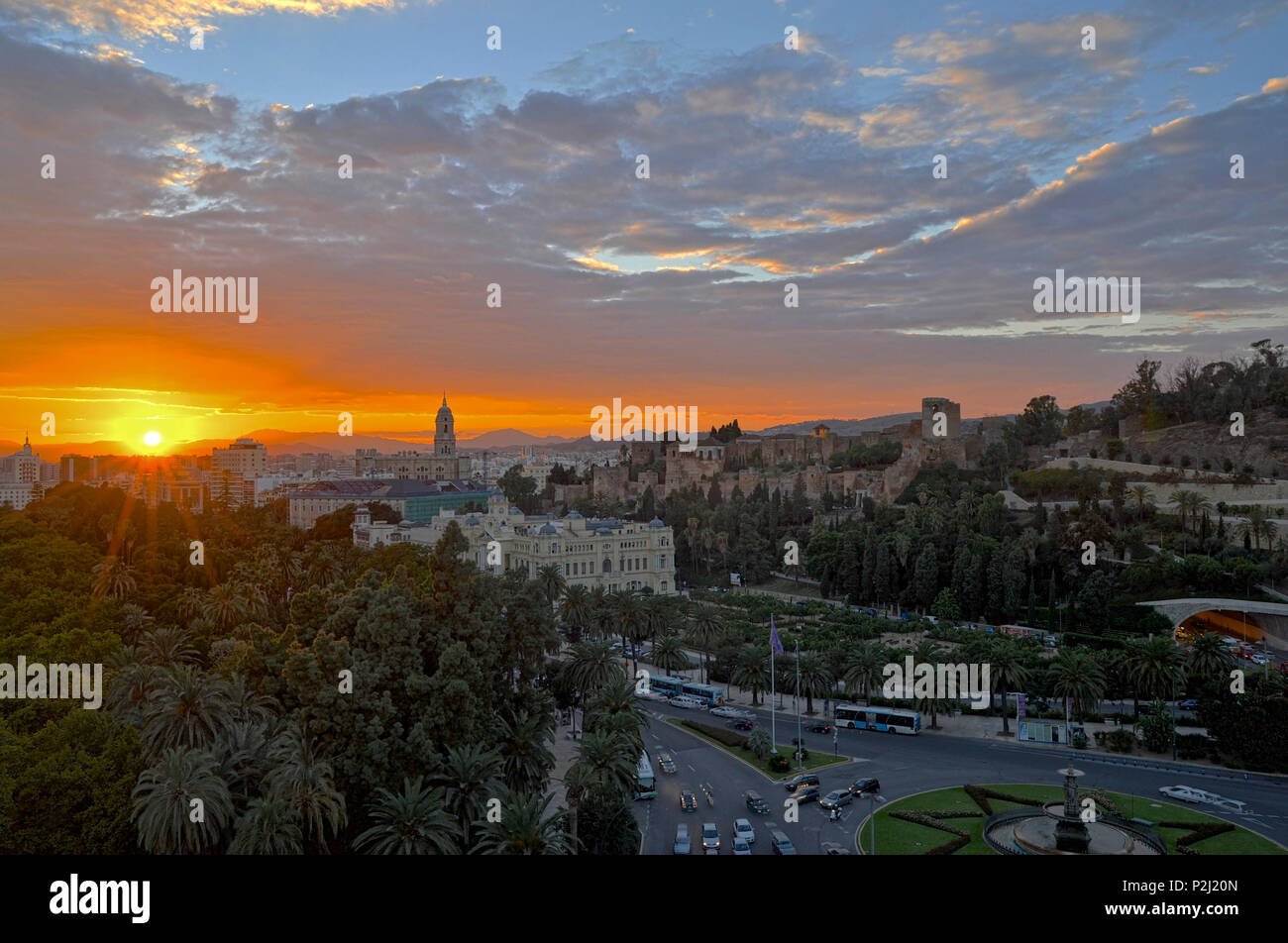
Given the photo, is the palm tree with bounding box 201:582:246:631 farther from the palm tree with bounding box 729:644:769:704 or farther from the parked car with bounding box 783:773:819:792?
the parked car with bounding box 783:773:819:792

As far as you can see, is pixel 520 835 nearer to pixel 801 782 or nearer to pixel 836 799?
pixel 836 799

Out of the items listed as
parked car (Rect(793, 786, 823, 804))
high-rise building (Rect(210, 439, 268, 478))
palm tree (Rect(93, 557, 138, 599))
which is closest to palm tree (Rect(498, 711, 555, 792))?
parked car (Rect(793, 786, 823, 804))

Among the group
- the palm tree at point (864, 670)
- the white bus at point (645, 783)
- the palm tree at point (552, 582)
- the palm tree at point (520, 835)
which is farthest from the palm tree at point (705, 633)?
the palm tree at point (520, 835)

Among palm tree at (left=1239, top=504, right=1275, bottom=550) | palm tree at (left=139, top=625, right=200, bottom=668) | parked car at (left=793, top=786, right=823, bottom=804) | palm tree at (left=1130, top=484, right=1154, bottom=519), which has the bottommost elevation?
parked car at (left=793, top=786, right=823, bottom=804)

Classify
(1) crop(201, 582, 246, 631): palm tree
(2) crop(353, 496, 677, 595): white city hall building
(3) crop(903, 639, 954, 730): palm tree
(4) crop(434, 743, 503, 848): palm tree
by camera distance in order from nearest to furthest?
(4) crop(434, 743, 503, 848): palm tree < (1) crop(201, 582, 246, 631): palm tree < (3) crop(903, 639, 954, 730): palm tree < (2) crop(353, 496, 677, 595): white city hall building

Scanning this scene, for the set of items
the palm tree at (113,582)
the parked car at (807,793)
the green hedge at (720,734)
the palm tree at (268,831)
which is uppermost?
the palm tree at (113,582)

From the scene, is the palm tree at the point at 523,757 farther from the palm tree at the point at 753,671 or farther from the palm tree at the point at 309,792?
the palm tree at the point at 753,671
